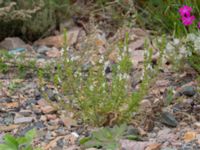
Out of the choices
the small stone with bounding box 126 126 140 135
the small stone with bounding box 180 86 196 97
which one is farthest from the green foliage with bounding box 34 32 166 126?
the small stone with bounding box 180 86 196 97

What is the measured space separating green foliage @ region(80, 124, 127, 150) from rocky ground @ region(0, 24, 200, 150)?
0.07 m

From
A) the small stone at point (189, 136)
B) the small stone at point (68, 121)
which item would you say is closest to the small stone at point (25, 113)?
the small stone at point (68, 121)

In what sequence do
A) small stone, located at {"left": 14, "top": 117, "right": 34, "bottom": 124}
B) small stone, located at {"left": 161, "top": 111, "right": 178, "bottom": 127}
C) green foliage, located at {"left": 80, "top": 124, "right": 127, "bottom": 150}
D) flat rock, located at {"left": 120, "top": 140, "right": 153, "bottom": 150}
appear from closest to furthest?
green foliage, located at {"left": 80, "top": 124, "right": 127, "bottom": 150} < flat rock, located at {"left": 120, "top": 140, "right": 153, "bottom": 150} < small stone, located at {"left": 161, "top": 111, "right": 178, "bottom": 127} < small stone, located at {"left": 14, "top": 117, "right": 34, "bottom": 124}

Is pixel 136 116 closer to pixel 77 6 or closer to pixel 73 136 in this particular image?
pixel 73 136

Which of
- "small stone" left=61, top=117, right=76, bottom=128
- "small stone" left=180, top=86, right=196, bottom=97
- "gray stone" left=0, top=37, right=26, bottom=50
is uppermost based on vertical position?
"gray stone" left=0, top=37, right=26, bottom=50

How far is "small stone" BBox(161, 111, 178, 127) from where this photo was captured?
293 cm

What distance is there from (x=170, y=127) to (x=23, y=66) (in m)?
1.25

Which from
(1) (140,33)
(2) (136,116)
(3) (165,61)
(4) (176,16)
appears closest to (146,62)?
(2) (136,116)

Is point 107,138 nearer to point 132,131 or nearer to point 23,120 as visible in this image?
point 132,131

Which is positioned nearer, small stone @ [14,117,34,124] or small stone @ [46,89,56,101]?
small stone @ [14,117,34,124]

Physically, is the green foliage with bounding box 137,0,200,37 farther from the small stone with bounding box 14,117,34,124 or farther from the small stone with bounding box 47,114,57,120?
the small stone with bounding box 14,117,34,124

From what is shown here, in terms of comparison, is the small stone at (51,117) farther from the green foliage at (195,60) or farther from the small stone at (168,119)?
the green foliage at (195,60)

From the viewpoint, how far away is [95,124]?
2.91m

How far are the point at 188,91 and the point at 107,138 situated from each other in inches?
34.0
